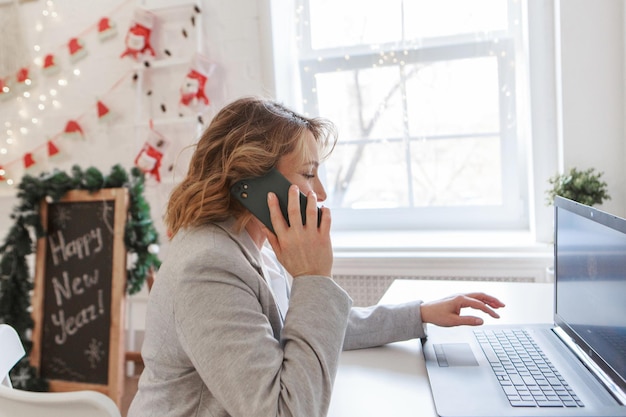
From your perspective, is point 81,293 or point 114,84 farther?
point 114,84

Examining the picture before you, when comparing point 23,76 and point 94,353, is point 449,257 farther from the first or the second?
point 23,76

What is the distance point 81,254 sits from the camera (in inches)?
93.8

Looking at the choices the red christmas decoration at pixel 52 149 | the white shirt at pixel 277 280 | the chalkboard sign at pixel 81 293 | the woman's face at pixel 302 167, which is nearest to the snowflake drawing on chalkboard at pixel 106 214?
the chalkboard sign at pixel 81 293

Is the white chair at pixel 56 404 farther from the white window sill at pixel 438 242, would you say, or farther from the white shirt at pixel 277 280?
the white window sill at pixel 438 242

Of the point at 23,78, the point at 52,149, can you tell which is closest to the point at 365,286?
the point at 52,149

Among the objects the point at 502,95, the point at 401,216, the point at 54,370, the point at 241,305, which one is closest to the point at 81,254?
the point at 54,370

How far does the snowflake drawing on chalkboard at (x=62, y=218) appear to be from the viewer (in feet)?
7.88

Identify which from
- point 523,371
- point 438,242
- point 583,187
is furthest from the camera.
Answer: point 438,242

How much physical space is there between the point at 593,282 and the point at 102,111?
2543mm

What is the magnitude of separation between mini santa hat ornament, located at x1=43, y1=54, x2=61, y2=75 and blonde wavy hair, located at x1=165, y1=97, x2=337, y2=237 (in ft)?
7.59

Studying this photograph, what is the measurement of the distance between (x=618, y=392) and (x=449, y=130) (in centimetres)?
194

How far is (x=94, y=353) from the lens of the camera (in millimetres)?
2342

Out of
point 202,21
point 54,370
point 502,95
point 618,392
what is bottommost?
point 54,370

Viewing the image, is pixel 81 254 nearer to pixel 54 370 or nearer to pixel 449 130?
pixel 54 370
